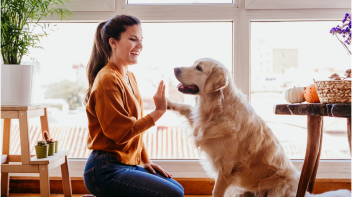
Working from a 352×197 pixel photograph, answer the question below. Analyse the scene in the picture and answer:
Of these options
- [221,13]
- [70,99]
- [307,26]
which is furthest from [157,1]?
[307,26]

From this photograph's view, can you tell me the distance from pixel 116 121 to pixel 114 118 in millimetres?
18

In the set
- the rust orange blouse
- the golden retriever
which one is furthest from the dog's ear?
the rust orange blouse

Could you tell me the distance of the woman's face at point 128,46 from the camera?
145cm

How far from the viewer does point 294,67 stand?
2.18 meters

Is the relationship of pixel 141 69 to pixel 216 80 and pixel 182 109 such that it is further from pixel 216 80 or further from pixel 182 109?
pixel 216 80

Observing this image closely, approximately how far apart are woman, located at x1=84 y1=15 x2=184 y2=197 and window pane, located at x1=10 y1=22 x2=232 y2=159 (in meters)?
0.69

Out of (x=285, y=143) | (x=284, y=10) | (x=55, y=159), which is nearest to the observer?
(x=55, y=159)

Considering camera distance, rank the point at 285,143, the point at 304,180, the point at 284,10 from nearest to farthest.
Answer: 1. the point at 304,180
2. the point at 284,10
3. the point at 285,143

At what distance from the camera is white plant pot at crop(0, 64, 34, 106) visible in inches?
64.9

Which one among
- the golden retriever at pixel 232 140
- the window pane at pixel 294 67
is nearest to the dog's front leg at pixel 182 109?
the golden retriever at pixel 232 140

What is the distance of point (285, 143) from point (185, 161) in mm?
899

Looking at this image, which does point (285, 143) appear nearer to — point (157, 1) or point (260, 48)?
point (260, 48)

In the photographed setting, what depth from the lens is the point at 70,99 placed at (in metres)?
2.26

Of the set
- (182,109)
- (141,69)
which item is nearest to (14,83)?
(141,69)
